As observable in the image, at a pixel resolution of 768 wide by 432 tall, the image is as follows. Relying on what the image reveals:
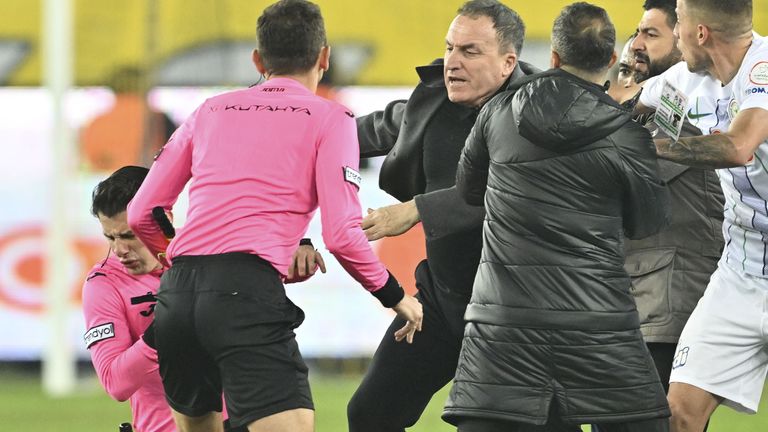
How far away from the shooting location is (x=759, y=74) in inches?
186

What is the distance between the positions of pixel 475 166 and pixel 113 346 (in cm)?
134

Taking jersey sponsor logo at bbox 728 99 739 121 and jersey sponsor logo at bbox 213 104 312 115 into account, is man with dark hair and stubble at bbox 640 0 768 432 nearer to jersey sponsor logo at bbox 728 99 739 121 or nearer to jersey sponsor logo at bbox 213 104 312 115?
jersey sponsor logo at bbox 728 99 739 121

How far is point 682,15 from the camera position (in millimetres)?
4879

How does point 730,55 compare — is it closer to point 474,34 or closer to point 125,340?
point 474,34

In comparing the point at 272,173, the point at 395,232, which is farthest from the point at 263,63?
the point at 395,232

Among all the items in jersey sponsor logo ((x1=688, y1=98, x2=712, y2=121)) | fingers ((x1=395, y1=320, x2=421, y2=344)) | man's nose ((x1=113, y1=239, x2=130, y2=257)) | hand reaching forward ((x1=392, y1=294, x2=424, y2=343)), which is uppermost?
jersey sponsor logo ((x1=688, y1=98, x2=712, y2=121))

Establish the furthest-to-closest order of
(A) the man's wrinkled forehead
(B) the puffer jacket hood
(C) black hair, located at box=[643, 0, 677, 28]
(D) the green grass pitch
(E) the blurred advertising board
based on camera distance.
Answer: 1. (E) the blurred advertising board
2. (D) the green grass pitch
3. (C) black hair, located at box=[643, 0, 677, 28]
4. (A) the man's wrinkled forehead
5. (B) the puffer jacket hood

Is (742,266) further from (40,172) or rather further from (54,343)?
(40,172)

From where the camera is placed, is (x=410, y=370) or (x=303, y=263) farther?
(x=410, y=370)

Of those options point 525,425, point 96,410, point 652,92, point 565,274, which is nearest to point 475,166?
point 565,274

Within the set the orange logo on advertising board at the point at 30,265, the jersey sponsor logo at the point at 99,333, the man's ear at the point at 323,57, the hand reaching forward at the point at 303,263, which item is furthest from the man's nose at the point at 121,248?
the orange logo on advertising board at the point at 30,265

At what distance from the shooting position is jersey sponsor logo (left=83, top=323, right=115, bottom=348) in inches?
189

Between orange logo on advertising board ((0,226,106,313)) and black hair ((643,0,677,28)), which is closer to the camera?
black hair ((643,0,677,28))

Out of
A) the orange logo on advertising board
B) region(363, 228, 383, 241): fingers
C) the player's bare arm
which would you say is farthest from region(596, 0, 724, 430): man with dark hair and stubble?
the orange logo on advertising board
